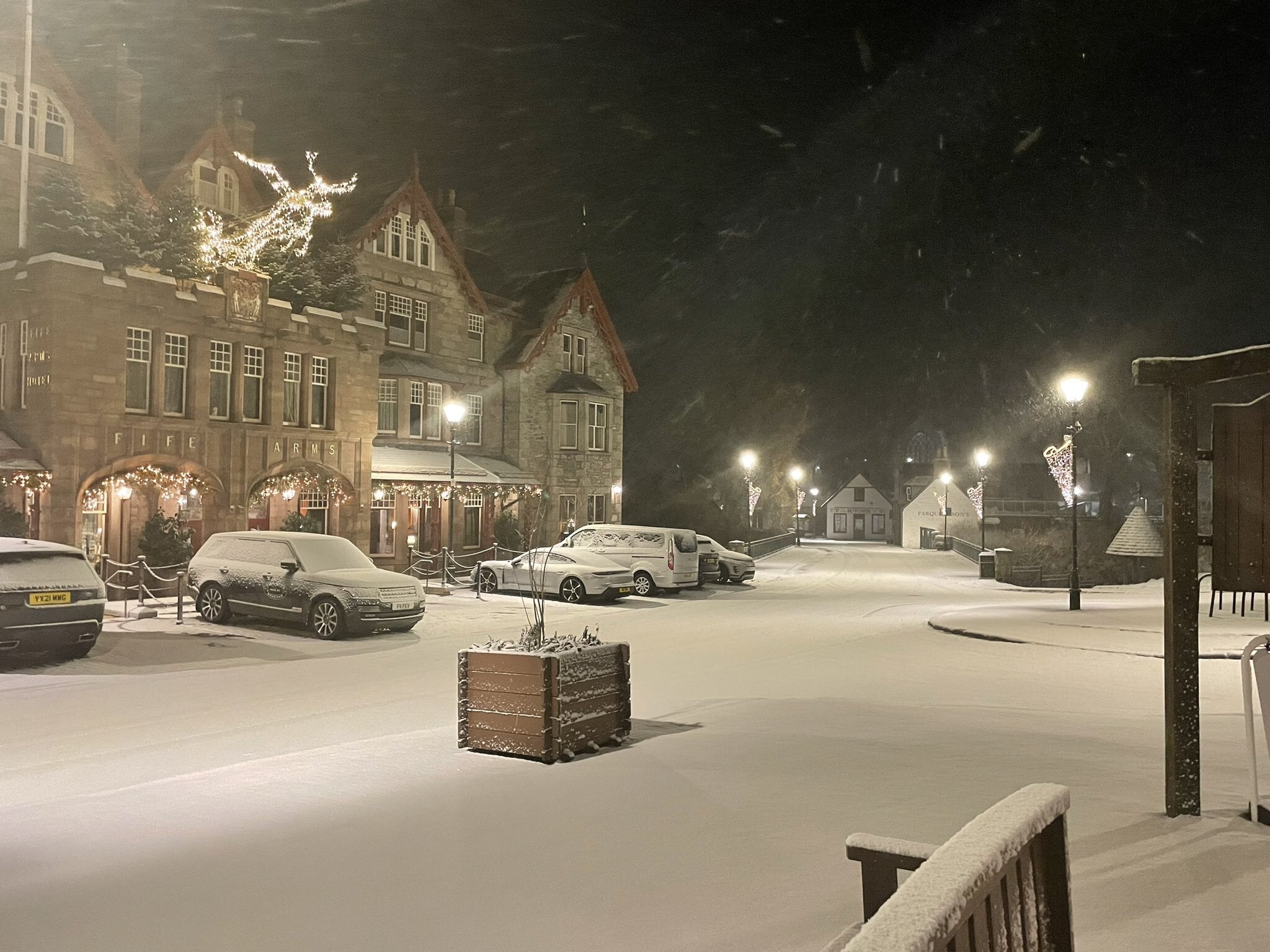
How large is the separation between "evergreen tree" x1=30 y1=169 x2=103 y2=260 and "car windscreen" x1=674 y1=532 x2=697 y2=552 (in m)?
16.2

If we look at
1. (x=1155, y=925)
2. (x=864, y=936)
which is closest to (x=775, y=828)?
(x=1155, y=925)

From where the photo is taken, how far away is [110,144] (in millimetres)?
27484

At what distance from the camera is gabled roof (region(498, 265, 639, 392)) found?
40.3 meters

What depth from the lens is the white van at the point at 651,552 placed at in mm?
27781

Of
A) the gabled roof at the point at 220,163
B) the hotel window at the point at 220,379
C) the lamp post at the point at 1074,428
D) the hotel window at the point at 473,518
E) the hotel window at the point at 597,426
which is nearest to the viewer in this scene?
the lamp post at the point at 1074,428

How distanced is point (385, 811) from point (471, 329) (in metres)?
33.6

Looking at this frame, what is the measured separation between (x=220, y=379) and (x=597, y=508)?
1982 centimetres

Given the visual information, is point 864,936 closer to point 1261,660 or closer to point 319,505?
point 1261,660

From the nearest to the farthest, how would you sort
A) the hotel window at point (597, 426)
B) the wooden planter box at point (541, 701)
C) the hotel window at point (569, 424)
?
the wooden planter box at point (541, 701) < the hotel window at point (569, 424) < the hotel window at point (597, 426)

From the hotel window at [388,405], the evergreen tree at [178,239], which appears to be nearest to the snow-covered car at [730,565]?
the hotel window at [388,405]

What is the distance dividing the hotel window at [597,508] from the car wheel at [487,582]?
1491cm

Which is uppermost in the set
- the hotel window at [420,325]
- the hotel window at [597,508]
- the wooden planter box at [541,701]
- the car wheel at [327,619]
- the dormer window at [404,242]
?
the dormer window at [404,242]

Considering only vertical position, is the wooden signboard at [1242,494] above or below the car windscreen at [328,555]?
above

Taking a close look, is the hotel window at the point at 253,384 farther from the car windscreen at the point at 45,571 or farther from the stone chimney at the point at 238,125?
the car windscreen at the point at 45,571
